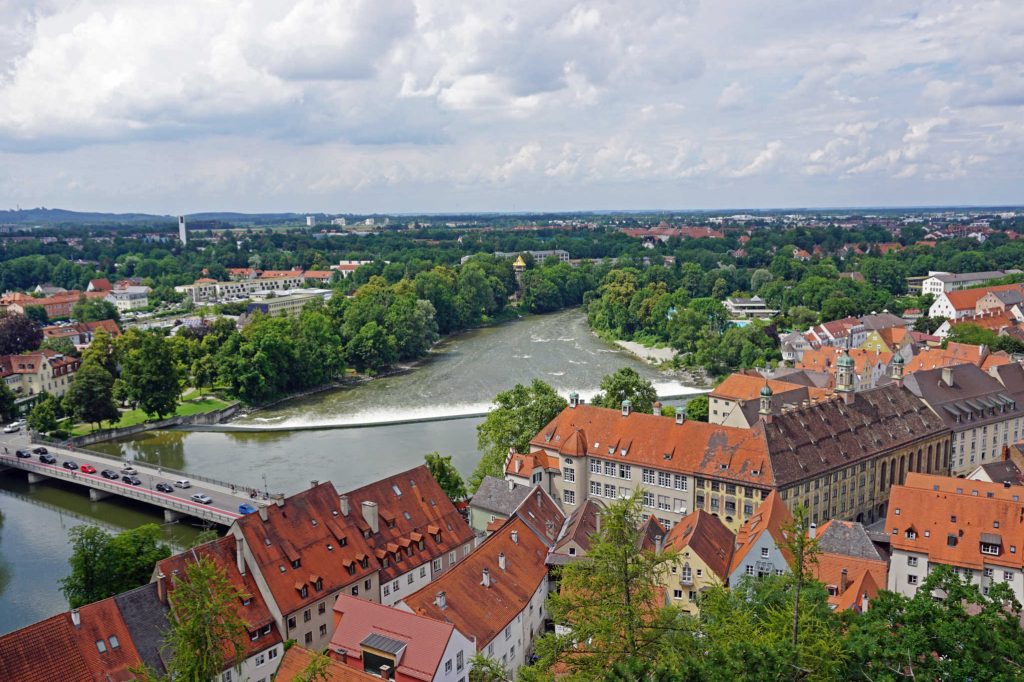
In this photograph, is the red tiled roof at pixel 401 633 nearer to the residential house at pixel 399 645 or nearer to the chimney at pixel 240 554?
the residential house at pixel 399 645

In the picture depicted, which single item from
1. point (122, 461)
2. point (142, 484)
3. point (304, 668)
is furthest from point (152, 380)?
point (304, 668)

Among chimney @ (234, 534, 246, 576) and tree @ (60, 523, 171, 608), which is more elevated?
chimney @ (234, 534, 246, 576)

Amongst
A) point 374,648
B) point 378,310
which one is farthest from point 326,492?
point 378,310

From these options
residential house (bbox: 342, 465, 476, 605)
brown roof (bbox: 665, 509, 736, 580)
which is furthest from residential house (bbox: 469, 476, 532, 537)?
brown roof (bbox: 665, 509, 736, 580)

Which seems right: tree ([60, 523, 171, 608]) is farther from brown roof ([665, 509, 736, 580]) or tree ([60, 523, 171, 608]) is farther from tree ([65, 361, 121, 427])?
tree ([65, 361, 121, 427])

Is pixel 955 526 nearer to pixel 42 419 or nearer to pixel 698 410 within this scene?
pixel 698 410

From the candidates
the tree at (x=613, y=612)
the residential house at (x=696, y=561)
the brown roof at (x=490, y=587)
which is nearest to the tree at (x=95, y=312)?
the brown roof at (x=490, y=587)

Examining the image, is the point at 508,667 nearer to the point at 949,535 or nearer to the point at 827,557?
the point at 827,557
